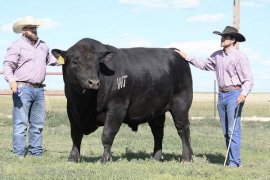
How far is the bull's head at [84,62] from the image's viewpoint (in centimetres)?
860

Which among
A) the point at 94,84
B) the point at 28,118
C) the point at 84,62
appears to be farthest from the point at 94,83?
the point at 28,118

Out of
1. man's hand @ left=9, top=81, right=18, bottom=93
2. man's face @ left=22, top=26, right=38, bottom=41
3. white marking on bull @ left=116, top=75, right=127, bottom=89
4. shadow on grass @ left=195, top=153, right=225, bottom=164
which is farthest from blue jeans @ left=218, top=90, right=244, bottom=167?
man's hand @ left=9, top=81, right=18, bottom=93

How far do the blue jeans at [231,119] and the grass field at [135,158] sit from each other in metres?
0.27

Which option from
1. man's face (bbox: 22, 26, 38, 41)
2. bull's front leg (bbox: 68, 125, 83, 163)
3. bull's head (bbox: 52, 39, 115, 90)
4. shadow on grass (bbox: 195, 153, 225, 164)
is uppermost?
man's face (bbox: 22, 26, 38, 41)

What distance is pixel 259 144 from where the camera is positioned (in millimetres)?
14594

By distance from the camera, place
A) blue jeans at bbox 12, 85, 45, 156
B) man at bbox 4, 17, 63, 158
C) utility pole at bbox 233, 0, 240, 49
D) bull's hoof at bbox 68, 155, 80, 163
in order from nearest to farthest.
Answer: bull's hoof at bbox 68, 155, 80, 163 < man at bbox 4, 17, 63, 158 < blue jeans at bbox 12, 85, 45, 156 < utility pole at bbox 233, 0, 240, 49

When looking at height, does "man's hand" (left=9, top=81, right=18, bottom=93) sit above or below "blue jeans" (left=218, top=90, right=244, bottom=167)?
above

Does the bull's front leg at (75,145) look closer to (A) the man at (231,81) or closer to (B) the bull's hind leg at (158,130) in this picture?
(B) the bull's hind leg at (158,130)

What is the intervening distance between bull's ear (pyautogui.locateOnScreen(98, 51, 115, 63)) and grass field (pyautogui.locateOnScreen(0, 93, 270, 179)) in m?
1.58

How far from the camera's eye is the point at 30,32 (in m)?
9.90

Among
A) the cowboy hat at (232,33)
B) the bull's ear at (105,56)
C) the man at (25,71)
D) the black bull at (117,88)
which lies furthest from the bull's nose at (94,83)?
the cowboy hat at (232,33)

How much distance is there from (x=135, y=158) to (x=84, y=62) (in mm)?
2599

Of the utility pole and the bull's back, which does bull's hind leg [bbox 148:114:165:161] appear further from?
the utility pole

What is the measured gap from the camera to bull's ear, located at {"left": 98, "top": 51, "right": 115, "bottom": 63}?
29.5 ft
